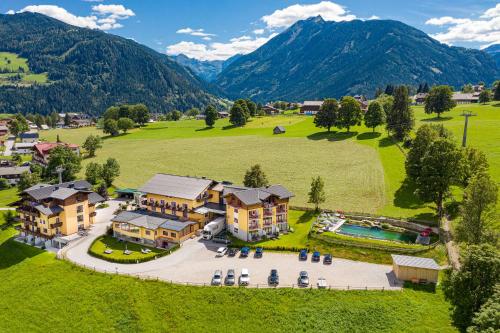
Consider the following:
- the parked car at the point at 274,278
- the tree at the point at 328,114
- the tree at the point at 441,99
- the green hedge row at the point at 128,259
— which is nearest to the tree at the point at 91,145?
the tree at the point at 328,114

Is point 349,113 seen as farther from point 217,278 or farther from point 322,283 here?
point 217,278

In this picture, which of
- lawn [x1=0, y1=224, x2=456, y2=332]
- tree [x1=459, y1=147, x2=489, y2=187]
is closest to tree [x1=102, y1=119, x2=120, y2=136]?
lawn [x1=0, y1=224, x2=456, y2=332]

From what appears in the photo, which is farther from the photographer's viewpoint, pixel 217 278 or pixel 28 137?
pixel 28 137

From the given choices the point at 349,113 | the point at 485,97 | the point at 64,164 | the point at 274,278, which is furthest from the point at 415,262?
the point at 485,97

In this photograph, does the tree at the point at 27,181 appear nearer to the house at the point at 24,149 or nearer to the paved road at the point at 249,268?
the paved road at the point at 249,268

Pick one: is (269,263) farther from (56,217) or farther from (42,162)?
(42,162)
